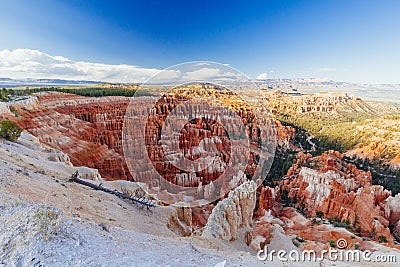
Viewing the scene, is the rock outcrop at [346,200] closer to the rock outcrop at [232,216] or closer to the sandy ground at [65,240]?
the rock outcrop at [232,216]

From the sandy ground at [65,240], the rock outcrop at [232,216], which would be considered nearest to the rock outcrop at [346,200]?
the rock outcrop at [232,216]

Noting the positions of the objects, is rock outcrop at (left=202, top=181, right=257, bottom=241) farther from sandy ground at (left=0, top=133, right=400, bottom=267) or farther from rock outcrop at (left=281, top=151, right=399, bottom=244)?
rock outcrop at (left=281, top=151, right=399, bottom=244)

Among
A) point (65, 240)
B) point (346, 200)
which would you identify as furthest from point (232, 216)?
point (346, 200)

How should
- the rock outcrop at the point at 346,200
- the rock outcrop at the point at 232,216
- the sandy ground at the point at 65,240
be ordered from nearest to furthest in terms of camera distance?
the sandy ground at the point at 65,240 < the rock outcrop at the point at 232,216 < the rock outcrop at the point at 346,200

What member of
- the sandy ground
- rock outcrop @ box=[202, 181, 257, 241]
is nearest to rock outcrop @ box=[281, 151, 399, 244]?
rock outcrop @ box=[202, 181, 257, 241]

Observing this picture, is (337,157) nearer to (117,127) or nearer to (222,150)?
(222,150)

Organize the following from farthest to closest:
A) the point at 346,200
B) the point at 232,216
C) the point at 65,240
→ the point at 346,200
the point at 232,216
the point at 65,240

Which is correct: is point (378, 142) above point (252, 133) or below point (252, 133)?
below

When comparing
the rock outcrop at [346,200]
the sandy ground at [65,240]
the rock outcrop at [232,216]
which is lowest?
the rock outcrop at [346,200]

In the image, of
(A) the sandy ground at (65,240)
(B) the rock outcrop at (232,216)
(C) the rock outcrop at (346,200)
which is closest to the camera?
(A) the sandy ground at (65,240)

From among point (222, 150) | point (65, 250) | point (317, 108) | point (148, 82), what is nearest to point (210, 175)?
point (222, 150)

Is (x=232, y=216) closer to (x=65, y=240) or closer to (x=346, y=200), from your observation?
(x=65, y=240)
